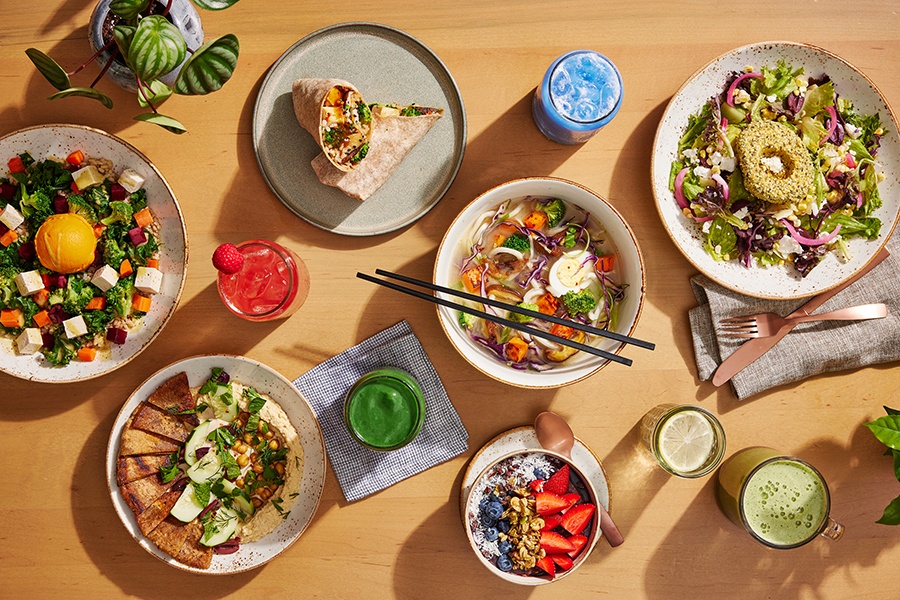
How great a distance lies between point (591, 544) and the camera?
2043 mm

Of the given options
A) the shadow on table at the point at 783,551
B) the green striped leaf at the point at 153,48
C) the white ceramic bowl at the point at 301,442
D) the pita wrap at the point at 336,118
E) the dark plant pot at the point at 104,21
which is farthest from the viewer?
the shadow on table at the point at 783,551

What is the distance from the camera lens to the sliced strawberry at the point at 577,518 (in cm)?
206

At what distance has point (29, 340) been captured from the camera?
2.04 metres

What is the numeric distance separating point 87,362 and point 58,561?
77 cm

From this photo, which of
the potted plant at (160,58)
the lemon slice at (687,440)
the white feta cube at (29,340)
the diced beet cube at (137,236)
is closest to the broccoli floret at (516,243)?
the lemon slice at (687,440)

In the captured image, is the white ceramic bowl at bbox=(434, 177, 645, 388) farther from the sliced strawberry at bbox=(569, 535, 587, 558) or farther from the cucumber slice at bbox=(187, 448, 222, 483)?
the cucumber slice at bbox=(187, 448, 222, 483)

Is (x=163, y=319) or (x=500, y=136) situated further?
(x=500, y=136)

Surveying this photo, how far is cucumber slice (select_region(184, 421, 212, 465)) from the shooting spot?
2.15 metres

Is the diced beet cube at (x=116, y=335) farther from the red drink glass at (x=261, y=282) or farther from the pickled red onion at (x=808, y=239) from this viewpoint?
the pickled red onion at (x=808, y=239)

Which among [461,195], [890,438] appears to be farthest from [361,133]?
[890,438]

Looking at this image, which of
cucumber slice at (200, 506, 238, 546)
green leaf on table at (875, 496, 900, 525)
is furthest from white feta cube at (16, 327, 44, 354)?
green leaf on table at (875, 496, 900, 525)

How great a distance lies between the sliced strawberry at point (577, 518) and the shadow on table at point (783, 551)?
42 cm

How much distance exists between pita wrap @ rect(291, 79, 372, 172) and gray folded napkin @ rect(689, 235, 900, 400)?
126cm

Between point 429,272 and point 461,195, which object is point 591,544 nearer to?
point 429,272
